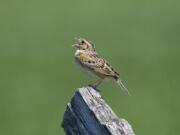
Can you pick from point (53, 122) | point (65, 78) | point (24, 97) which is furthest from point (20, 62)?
point (53, 122)

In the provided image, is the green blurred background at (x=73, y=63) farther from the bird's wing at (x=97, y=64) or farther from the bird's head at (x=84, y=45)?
the bird's wing at (x=97, y=64)

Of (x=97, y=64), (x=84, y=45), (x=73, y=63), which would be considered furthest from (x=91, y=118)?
(x=73, y=63)

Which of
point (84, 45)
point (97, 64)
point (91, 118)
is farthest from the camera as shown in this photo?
point (84, 45)

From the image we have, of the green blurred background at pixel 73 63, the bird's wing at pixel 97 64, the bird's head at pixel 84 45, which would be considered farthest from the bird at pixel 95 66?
the green blurred background at pixel 73 63

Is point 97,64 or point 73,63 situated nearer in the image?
point 97,64

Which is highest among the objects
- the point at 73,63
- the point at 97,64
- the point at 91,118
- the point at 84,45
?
the point at 73,63

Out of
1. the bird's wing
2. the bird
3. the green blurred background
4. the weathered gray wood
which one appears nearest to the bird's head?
the bird

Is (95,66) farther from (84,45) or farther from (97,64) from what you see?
(84,45)
